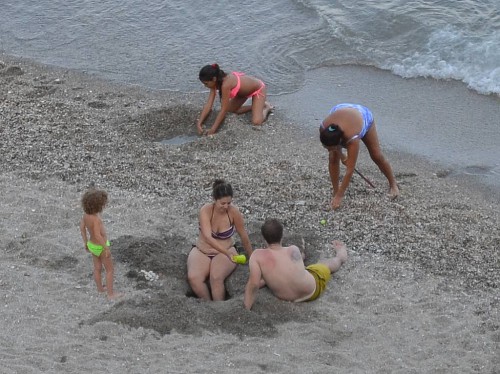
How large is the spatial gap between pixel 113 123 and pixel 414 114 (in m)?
3.88

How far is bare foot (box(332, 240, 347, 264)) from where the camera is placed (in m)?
6.56

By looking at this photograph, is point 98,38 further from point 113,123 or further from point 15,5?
point 113,123

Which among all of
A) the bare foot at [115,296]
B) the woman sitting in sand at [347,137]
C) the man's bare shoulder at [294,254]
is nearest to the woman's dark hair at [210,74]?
the woman sitting in sand at [347,137]

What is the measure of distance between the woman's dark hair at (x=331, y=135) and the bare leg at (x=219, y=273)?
5.02 feet

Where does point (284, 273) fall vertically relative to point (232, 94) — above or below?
above

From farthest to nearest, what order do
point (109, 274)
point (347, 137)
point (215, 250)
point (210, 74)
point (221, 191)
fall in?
point (210, 74) < point (347, 137) < point (215, 250) < point (221, 191) < point (109, 274)

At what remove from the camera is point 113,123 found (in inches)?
373

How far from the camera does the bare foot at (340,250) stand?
6.56 metres

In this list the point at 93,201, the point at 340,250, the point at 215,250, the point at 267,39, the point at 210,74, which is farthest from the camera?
the point at 267,39

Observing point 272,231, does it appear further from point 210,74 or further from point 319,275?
point 210,74

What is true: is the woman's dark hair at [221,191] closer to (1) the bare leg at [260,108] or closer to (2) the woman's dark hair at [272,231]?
(2) the woman's dark hair at [272,231]

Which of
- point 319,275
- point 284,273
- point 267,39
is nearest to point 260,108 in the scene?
point 267,39

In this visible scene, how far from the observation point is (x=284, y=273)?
5918 mm

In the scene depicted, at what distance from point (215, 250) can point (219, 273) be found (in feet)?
0.70
